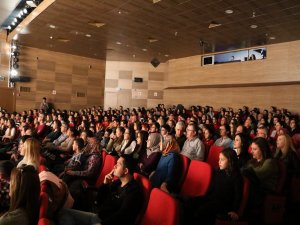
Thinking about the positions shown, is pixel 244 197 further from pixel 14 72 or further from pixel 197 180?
pixel 14 72

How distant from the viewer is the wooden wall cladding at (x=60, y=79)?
45.8ft

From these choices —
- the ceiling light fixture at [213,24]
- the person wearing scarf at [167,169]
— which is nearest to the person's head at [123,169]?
the person wearing scarf at [167,169]

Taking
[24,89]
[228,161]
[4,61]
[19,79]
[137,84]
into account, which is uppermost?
[4,61]

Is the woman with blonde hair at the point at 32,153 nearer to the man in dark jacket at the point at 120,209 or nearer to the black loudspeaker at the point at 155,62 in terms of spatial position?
the man in dark jacket at the point at 120,209

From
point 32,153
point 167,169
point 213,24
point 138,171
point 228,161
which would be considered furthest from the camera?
point 213,24

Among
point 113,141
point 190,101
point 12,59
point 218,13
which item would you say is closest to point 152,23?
point 218,13

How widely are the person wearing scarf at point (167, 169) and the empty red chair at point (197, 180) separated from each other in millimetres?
151

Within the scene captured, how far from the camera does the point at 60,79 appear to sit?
49.2ft

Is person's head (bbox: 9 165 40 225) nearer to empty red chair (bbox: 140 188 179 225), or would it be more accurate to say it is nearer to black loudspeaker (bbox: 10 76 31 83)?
empty red chair (bbox: 140 188 179 225)

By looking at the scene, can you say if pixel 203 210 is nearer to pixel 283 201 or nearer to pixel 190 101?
pixel 283 201

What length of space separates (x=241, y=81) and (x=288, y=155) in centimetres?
812

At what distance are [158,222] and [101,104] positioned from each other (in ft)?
47.6

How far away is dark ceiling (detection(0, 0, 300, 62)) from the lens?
717cm

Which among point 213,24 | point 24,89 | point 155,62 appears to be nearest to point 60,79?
point 24,89
